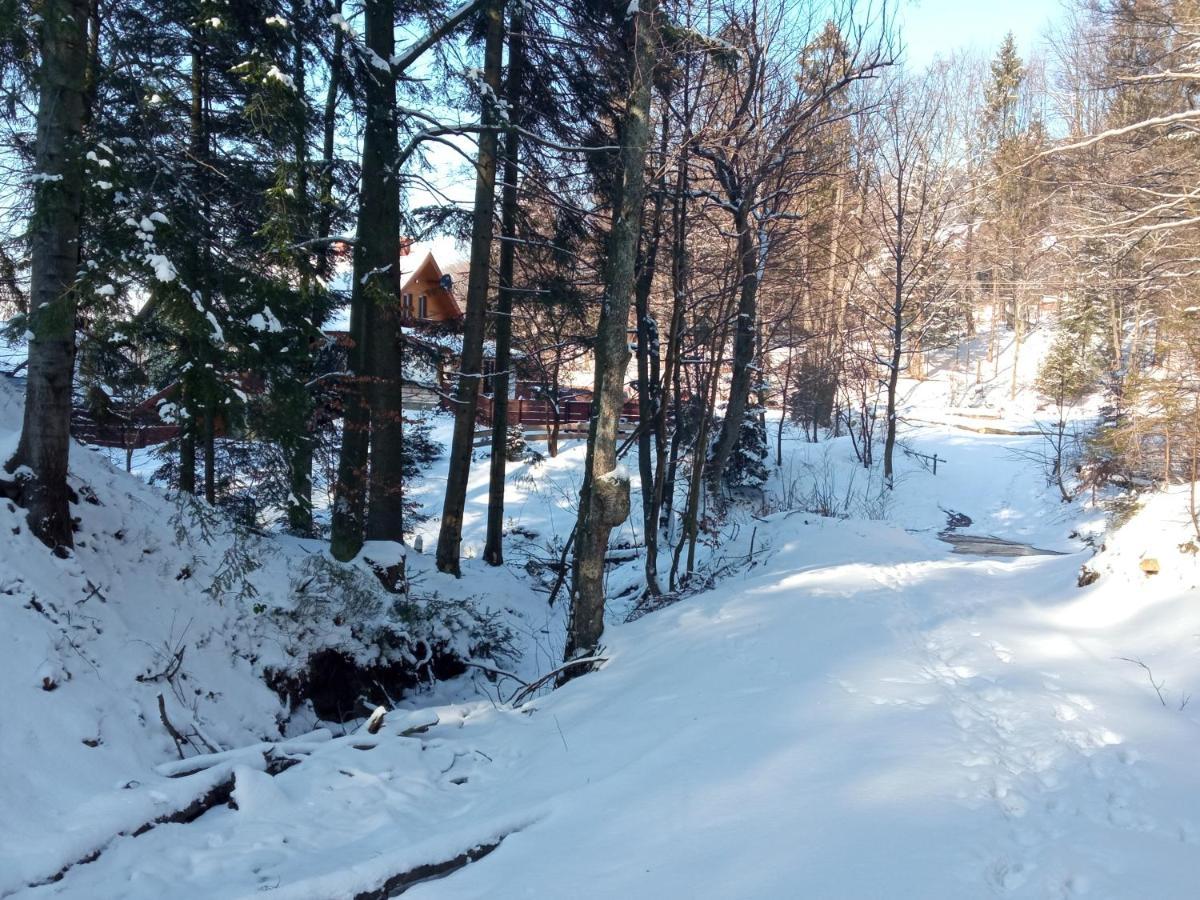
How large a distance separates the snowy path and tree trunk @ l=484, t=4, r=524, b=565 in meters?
5.80

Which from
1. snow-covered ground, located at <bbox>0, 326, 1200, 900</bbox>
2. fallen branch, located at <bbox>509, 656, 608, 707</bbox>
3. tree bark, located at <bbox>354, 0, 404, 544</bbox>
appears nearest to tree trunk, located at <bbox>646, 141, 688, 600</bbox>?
snow-covered ground, located at <bbox>0, 326, 1200, 900</bbox>

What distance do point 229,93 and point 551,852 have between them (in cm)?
959

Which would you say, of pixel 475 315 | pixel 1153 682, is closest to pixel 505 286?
pixel 475 315

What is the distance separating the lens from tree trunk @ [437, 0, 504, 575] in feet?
31.3

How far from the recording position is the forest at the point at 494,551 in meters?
3.41

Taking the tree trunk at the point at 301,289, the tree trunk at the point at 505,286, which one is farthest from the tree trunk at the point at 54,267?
the tree trunk at the point at 505,286

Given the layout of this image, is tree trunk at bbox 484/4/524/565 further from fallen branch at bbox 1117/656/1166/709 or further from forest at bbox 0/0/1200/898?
fallen branch at bbox 1117/656/1166/709

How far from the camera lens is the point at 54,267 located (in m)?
5.13

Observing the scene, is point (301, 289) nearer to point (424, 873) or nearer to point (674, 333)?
point (674, 333)

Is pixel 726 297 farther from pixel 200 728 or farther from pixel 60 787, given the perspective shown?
pixel 60 787

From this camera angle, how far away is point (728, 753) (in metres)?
3.91

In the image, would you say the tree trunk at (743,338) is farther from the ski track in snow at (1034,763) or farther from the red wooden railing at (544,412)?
the red wooden railing at (544,412)

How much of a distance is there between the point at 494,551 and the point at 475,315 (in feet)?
13.0

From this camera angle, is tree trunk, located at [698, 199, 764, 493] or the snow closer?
the snow
